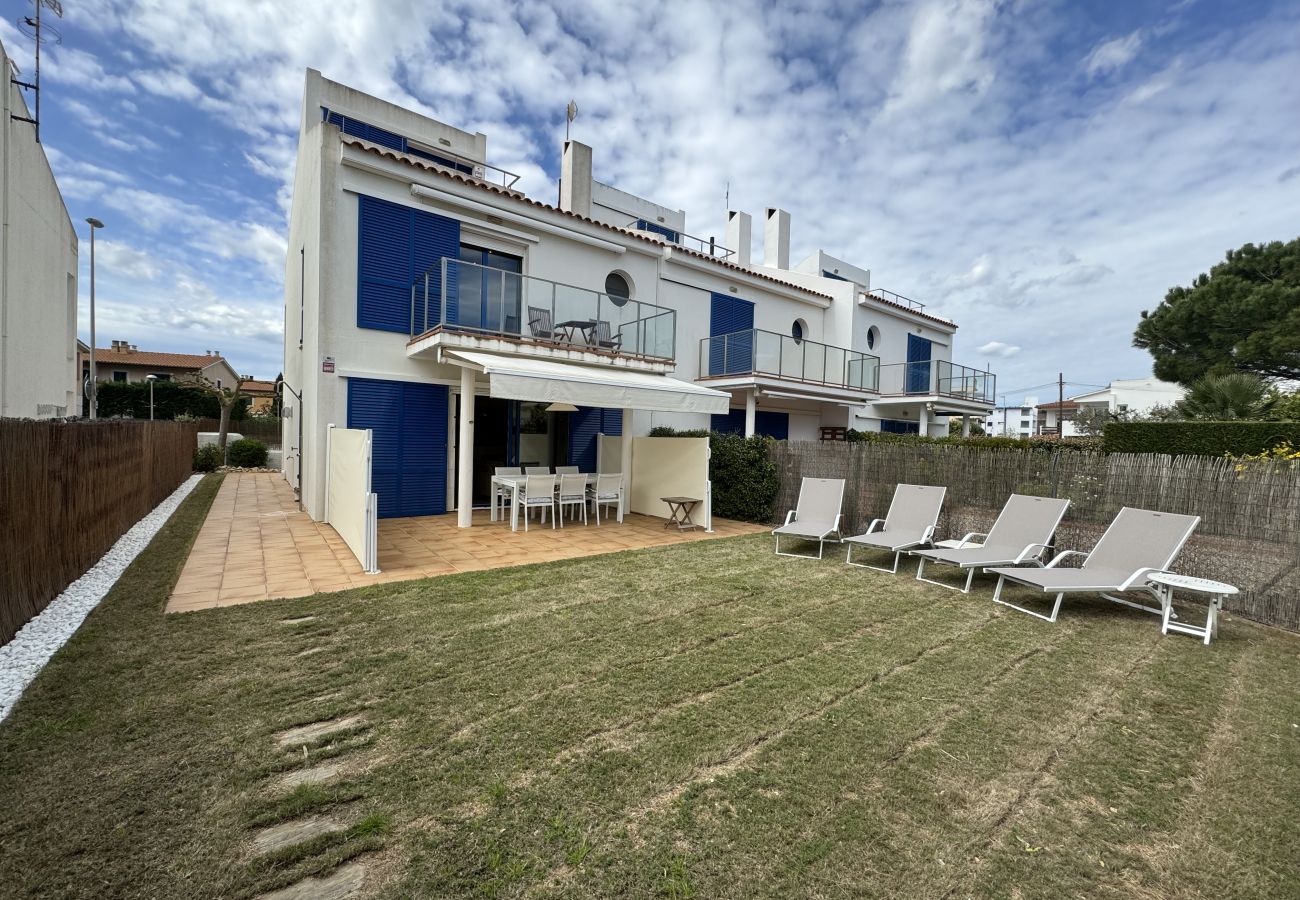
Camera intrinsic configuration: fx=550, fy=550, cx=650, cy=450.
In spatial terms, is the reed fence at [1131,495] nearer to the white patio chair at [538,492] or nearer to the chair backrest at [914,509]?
the chair backrest at [914,509]

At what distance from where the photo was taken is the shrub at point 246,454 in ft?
83.1

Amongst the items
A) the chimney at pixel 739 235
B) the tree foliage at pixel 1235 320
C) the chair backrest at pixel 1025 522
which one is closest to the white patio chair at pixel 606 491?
the chair backrest at pixel 1025 522

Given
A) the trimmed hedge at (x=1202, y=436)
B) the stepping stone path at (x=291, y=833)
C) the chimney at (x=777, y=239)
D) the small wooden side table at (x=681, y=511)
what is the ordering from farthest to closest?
1. the chimney at (x=777, y=239)
2. the small wooden side table at (x=681, y=511)
3. the trimmed hedge at (x=1202, y=436)
4. the stepping stone path at (x=291, y=833)

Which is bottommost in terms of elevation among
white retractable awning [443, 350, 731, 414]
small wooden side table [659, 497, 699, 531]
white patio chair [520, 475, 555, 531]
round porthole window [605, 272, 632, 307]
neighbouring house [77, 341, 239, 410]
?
small wooden side table [659, 497, 699, 531]

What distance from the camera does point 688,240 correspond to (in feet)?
81.8

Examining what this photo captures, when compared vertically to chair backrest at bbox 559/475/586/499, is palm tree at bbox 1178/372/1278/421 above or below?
above

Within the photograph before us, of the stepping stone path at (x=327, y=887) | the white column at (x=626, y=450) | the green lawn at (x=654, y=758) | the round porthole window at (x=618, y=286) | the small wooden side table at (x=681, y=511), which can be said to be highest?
the round porthole window at (x=618, y=286)

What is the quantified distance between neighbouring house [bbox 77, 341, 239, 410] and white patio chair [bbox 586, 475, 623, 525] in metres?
52.8

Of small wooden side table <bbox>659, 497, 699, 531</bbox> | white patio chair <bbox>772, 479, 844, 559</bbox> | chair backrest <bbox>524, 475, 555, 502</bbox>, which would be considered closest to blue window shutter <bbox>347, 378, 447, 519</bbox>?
chair backrest <bbox>524, 475, 555, 502</bbox>

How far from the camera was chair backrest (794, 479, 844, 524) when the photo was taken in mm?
10508

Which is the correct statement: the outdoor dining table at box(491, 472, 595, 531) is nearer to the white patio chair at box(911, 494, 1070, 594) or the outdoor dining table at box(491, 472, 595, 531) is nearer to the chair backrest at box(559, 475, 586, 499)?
the chair backrest at box(559, 475, 586, 499)

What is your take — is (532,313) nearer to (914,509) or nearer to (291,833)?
(914,509)

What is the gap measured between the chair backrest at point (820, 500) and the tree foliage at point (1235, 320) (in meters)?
25.2

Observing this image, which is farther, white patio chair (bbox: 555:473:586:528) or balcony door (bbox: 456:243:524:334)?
balcony door (bbox: 456:243:524:334)
